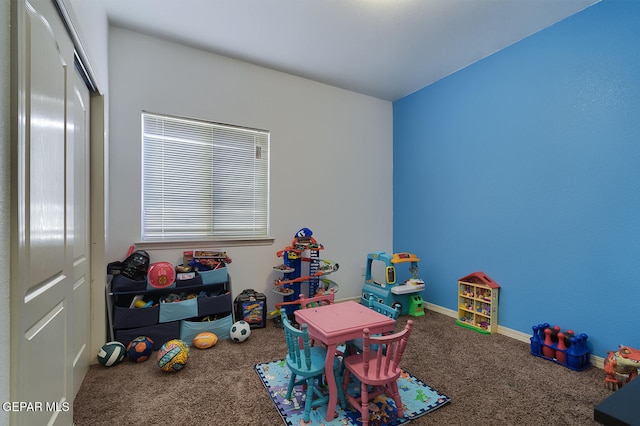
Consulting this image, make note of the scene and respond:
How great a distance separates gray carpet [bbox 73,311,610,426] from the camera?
175 centimetres

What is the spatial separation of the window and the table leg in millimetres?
1942

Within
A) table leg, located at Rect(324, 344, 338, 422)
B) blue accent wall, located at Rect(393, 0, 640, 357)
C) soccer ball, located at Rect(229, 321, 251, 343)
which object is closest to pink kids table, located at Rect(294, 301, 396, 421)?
table leg, located at Rect(324, 344, 338, 422)

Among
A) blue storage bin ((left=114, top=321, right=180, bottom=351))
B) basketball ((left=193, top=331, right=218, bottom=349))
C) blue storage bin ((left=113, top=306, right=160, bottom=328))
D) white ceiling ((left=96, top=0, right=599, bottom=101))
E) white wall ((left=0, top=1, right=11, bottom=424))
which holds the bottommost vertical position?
basketball ((left=193, top=331, right=218, bottom=349))

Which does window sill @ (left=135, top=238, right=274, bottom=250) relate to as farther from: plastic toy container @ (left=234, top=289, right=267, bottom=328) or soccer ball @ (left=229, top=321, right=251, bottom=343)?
soccer ball @ (left=229, top=321, right=251, bottom=343)

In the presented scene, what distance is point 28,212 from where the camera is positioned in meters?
0.97

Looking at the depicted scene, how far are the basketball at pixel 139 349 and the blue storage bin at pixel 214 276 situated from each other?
661 mm

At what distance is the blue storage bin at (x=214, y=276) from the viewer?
285 centimetres

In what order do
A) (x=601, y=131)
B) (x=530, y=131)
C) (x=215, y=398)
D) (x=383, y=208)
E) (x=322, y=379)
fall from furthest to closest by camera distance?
(x=383, y=208) → (x=530, y=131) → (x=601, y=131) → (x=322, y=379) → (x=215, y=398)

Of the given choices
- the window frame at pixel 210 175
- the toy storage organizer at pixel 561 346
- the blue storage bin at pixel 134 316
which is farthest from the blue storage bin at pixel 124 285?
the toy storage organizer at pixel 561 346

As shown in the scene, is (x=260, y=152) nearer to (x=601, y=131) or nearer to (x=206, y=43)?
(x=206, y=43)

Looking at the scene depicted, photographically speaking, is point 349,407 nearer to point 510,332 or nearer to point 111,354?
point 111,354

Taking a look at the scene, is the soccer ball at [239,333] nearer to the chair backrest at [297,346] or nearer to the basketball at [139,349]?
the basketball at [139,349]

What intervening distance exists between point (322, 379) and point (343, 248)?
Answer: 2091 millimetres

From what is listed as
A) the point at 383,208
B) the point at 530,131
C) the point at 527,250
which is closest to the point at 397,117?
the point at 383,208
